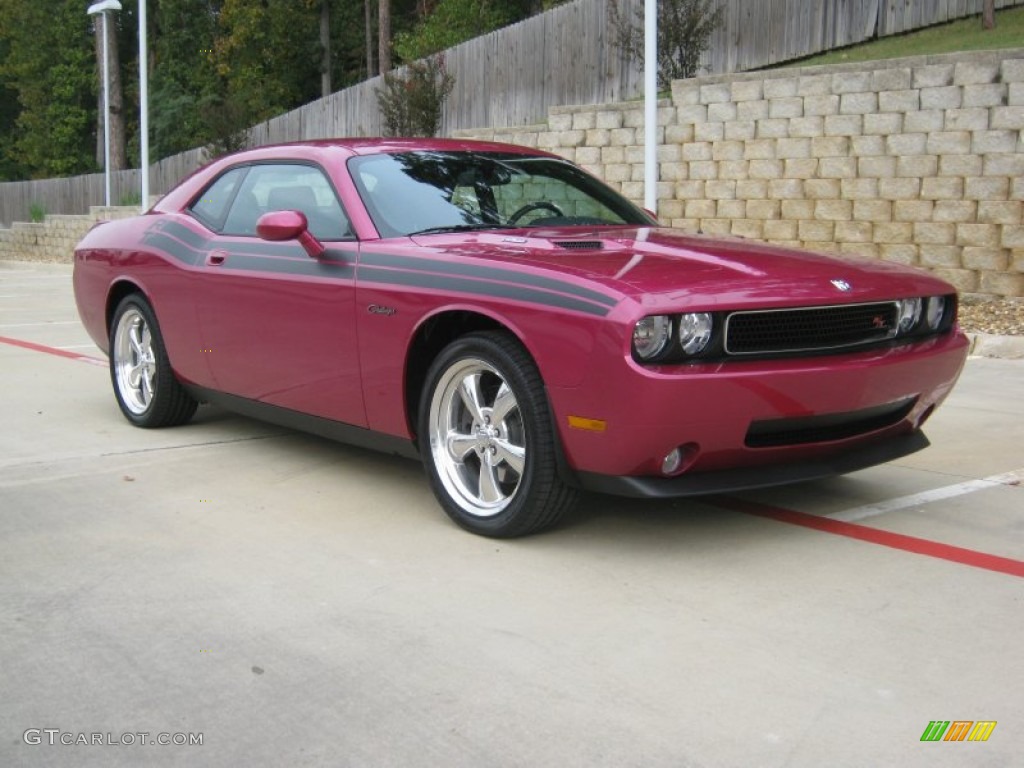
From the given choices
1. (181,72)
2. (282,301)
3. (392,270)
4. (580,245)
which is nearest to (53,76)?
(181,72)

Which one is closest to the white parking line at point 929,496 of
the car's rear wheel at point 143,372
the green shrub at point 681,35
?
the car's rear wheel at point 143,372

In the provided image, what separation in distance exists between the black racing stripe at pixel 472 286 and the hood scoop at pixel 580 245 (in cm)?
46

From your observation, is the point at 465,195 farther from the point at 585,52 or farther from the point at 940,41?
the point at 585,52

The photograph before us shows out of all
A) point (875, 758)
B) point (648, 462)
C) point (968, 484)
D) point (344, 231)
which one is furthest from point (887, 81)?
point (875, 758)

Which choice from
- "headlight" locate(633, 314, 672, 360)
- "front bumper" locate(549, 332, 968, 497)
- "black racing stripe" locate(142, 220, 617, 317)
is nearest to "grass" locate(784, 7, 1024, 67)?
"black racing stripe" locate(142, 220, 617, 317)

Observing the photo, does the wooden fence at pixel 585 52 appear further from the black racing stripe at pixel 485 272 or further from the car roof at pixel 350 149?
the black racing stripe at pixel 485 272

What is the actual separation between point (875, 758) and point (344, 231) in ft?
10.6

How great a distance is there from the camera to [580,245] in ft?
15.7

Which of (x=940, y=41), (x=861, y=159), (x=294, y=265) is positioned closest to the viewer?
(x=294, y=265)

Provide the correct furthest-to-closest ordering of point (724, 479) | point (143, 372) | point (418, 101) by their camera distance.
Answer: point (418, 101) → point (143, 372) → point (724, 479)

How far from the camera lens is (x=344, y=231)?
17.0 feet

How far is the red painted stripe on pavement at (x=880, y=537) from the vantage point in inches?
166

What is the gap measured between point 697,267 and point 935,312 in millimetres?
1100

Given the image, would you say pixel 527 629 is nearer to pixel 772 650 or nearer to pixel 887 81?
pixel 772 650
